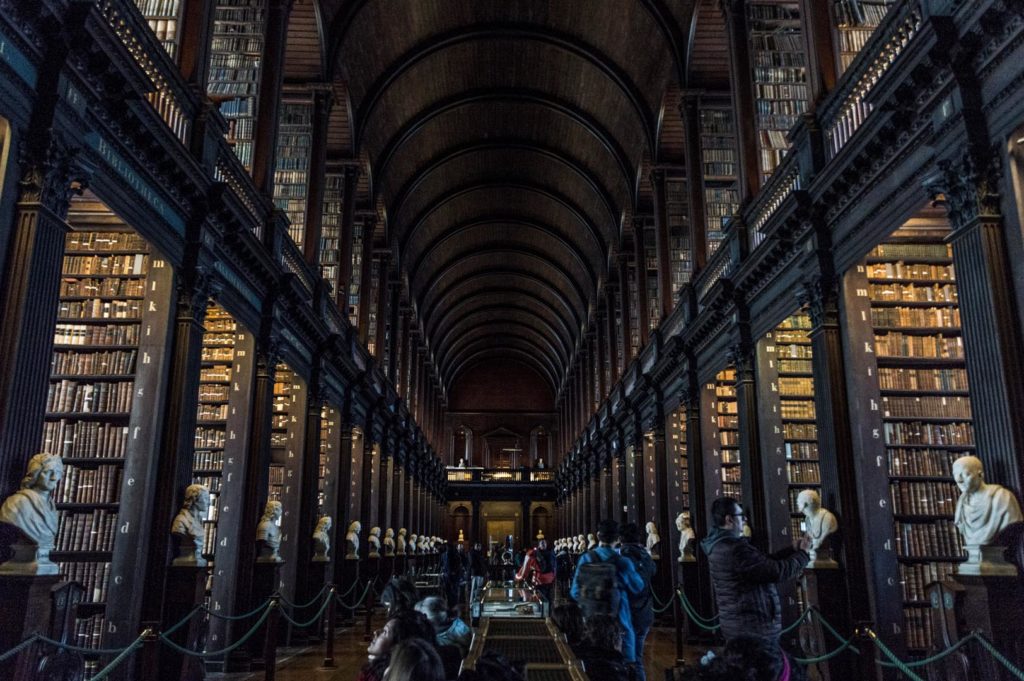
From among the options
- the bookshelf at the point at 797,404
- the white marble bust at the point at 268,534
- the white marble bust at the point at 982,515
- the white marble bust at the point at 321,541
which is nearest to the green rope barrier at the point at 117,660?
the white marble bust at the point at 268,534

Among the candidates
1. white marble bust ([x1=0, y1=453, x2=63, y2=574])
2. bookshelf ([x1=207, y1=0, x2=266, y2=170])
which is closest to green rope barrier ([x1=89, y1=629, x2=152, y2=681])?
white marble bust ([x1=0, y1=453, x2=63, y2=574])

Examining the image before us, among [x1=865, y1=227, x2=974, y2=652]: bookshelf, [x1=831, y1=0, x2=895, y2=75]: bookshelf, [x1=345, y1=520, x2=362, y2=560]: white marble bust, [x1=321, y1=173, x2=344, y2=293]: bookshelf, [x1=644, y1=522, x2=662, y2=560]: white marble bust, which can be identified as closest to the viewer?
[x1=865, y1=227, x2=974, y2=652]: bookshelf

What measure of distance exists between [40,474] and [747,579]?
3.94 m

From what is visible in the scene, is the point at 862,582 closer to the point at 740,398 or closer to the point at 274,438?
the point at 740,398

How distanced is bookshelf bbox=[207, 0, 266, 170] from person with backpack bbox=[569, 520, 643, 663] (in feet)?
21.8

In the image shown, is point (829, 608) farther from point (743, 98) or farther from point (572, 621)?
point (743, 98)

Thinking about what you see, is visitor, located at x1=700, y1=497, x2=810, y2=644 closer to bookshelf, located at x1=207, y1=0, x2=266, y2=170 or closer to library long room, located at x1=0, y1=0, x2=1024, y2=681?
library long room, located at x1=0, y1=0, x2=1024, y2=681

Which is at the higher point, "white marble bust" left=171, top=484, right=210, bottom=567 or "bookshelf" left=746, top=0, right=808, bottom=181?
"bookshelf" left=746, top=0, right=808, bottom=181

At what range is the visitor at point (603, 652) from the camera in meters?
3.38

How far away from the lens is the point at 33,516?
4.39 m

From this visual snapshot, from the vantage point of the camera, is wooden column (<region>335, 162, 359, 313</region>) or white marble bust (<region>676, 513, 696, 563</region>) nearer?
white marble bust (<region>676, 513, 696, 563</region>)

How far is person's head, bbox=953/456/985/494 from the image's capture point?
450 cm

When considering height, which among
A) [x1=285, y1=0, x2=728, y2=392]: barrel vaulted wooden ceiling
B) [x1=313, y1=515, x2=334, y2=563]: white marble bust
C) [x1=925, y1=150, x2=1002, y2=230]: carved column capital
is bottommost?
[x1=313, y1=515, x2=334, y2=563]: white marble bust

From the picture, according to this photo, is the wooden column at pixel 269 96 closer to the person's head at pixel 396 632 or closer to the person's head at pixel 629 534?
the person's head at pixel 629 534
